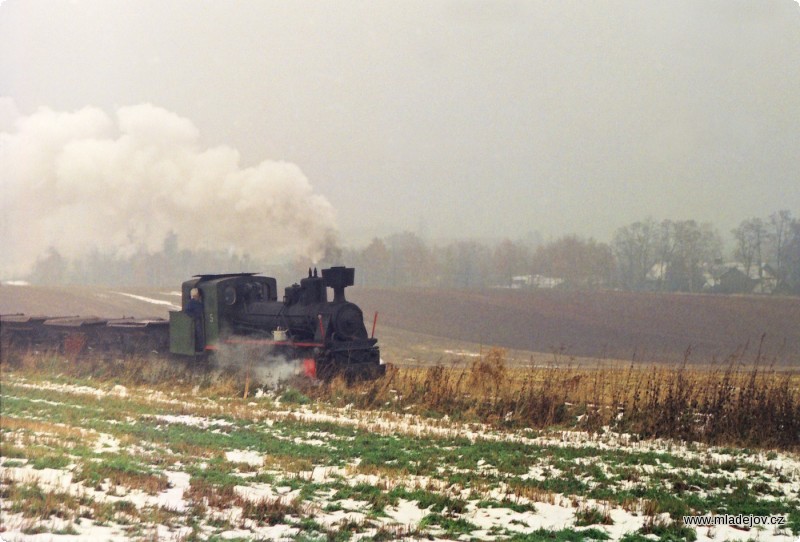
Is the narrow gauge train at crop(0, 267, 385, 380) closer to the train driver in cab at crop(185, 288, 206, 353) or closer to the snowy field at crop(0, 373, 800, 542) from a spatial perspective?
the train driver in cab at crop(185, 288, 206, 353)

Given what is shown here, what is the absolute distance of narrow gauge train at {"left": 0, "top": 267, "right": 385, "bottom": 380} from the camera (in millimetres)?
18094

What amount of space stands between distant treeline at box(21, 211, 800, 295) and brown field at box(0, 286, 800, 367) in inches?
30.6

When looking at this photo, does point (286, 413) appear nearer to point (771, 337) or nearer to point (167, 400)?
point (167, 400)

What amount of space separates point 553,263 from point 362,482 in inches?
1170

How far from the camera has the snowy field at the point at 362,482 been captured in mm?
7887

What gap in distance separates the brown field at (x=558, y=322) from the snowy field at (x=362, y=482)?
50.9 ft

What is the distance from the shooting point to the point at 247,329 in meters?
20.4

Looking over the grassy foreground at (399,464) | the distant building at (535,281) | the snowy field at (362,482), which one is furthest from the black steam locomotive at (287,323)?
the distant building at (535,281)

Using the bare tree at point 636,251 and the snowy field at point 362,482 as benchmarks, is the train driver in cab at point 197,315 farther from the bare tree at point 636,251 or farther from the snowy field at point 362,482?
the bare tree at point 636,251

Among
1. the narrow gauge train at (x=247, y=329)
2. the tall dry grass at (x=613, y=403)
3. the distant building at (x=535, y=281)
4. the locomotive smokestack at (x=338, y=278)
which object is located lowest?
the tall dry grass at (x=613, y=403)

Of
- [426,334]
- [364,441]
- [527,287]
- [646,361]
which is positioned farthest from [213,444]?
[527,287]

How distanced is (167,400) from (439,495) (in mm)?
9858

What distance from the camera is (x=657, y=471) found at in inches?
397

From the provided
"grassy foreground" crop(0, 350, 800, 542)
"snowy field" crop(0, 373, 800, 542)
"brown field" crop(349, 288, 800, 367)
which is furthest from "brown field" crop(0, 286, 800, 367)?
"snowy field" crop(0, 373, 800, 542)
